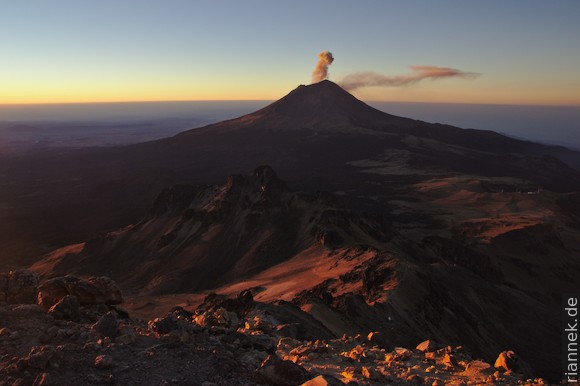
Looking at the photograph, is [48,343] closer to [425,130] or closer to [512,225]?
[512,225]

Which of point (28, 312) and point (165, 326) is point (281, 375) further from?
point (28, 312)

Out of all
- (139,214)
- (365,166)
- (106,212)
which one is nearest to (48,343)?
(139,214)

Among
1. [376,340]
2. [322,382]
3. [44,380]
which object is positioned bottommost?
[376,340]

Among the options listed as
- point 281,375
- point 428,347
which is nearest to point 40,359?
point 281,375

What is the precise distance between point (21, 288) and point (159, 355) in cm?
640

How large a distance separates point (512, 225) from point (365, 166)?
7094cm

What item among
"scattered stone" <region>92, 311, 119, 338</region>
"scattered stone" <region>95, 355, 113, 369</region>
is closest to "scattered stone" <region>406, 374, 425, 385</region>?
"scattered stone" <region>95, 355, 113, 369</region>

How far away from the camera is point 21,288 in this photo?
12109 mm

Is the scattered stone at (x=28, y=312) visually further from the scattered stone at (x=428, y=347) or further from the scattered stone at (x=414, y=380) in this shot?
the scattered stone at (x=428, y=347)

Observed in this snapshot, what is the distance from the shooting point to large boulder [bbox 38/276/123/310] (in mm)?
11680

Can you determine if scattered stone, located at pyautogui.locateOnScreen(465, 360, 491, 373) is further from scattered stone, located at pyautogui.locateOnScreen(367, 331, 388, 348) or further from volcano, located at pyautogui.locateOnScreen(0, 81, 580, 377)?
volcano, located at pyautogui.locateOnScreen(0, 81, 580, 377)

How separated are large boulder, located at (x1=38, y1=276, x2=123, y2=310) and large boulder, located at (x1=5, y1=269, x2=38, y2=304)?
58cm

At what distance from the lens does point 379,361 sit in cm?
1064

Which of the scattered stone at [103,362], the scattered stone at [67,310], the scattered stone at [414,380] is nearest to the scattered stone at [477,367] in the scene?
the scattered stone at [414,380]
